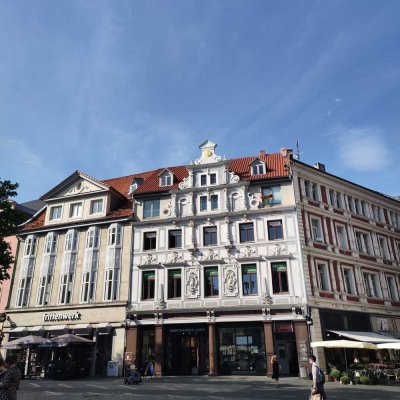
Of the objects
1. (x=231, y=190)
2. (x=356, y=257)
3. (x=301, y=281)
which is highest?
(x=231, y=190)

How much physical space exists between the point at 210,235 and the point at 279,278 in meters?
6.20

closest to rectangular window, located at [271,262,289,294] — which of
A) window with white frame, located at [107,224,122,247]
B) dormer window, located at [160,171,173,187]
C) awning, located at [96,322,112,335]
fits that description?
dormer window, located at [160,171,173,187]

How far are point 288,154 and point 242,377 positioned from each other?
17.2 m

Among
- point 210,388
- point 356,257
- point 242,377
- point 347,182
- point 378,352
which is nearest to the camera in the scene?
point 210,388

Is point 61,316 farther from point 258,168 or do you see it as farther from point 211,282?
point 258,168

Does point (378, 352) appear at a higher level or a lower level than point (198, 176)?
lower

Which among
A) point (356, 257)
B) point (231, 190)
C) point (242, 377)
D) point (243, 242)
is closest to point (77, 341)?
point (242, 377)

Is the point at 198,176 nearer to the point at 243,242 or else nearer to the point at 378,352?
the point at 243,242

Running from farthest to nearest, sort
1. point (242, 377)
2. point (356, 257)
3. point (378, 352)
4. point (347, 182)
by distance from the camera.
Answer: point (347, 182) < point (356, 257) < point (378, 352) < point (242, 377)

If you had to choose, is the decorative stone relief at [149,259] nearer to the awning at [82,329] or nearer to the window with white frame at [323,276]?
the awning at [82,329]

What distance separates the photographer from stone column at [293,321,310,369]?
A: 24.8m

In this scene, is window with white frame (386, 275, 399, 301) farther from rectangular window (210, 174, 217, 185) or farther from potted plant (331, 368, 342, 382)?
rectangular window (210, 174, 217, 185)

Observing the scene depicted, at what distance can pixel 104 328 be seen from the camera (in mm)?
29344

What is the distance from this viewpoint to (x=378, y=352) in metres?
27.9
